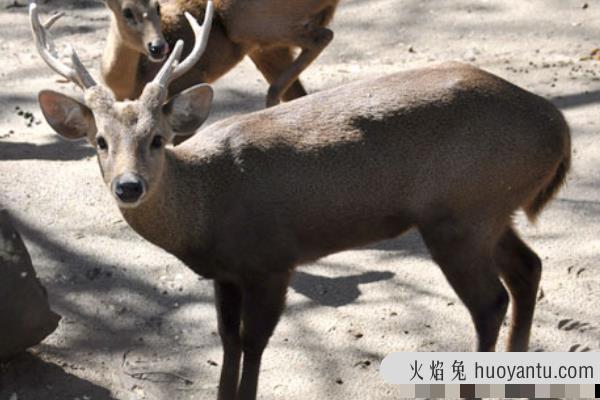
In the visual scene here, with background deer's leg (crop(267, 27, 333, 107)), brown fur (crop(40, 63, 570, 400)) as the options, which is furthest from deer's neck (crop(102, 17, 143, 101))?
brown fur (crop(40, 63, 570, 400))

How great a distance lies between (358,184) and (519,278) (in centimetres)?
99

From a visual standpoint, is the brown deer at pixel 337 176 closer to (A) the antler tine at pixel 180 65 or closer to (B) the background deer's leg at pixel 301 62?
(A) the antler tine at pixel 180 65

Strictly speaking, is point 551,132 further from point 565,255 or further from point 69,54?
point 69,54

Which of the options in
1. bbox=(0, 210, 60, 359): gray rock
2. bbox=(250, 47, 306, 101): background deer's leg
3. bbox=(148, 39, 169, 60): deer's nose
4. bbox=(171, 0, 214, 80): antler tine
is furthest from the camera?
bbox=(250, 47, 306, 101): background deer's leg

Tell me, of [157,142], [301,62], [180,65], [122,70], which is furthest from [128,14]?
[157,142]

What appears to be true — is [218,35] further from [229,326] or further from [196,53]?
[229,326]

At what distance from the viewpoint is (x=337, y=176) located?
552 cm

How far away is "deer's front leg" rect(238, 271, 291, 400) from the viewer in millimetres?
5410

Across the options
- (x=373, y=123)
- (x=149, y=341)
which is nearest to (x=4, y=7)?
(x=149, y=341)

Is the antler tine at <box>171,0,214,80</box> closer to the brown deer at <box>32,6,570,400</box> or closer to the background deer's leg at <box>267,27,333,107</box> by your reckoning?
the brown deer at <box>32,6,570,400</box>

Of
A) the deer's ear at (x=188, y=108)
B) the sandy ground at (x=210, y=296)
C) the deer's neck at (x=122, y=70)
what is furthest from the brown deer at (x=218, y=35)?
the deer's ear at (x=188, y=108)

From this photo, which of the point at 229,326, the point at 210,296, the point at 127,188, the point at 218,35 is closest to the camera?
the point at 127,188

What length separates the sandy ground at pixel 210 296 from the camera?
235 inches

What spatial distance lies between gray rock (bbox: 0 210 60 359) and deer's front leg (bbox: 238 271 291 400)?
3.22 ft
